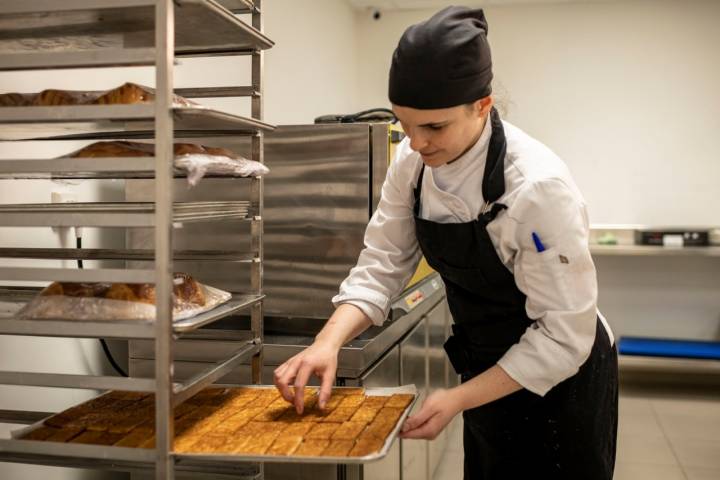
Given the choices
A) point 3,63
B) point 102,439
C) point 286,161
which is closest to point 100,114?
point 3,63

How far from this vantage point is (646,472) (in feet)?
11.3

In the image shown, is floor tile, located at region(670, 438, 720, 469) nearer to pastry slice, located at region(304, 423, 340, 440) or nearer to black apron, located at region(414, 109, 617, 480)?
black apron, located at region(414, 109, 617, 480)

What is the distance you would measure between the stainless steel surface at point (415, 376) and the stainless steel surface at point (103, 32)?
1262mm

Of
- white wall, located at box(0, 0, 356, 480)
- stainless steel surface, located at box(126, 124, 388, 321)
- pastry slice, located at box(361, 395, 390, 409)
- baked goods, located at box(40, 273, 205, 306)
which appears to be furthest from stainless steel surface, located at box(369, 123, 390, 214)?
baked goods, located at box(40, 273, 205, 306)

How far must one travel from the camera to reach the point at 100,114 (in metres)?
1.14

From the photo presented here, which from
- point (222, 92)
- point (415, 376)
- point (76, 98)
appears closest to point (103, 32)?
point (76, 98)

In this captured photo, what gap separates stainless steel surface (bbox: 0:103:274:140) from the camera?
3.69 feet

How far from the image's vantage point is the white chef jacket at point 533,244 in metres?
1.34

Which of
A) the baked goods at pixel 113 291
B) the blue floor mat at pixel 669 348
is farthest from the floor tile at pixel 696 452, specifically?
the baked goods at pixel 113 291

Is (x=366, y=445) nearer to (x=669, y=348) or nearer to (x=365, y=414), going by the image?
(x=365, y=414)

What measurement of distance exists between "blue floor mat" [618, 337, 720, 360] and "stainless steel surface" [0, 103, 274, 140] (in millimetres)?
3971

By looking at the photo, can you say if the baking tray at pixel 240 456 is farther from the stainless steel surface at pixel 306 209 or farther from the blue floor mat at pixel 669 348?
the blue floor mat at pixel 669 348

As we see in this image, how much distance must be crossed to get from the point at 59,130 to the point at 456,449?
9.58 ft

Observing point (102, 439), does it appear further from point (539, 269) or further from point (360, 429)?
point (539, 269)
